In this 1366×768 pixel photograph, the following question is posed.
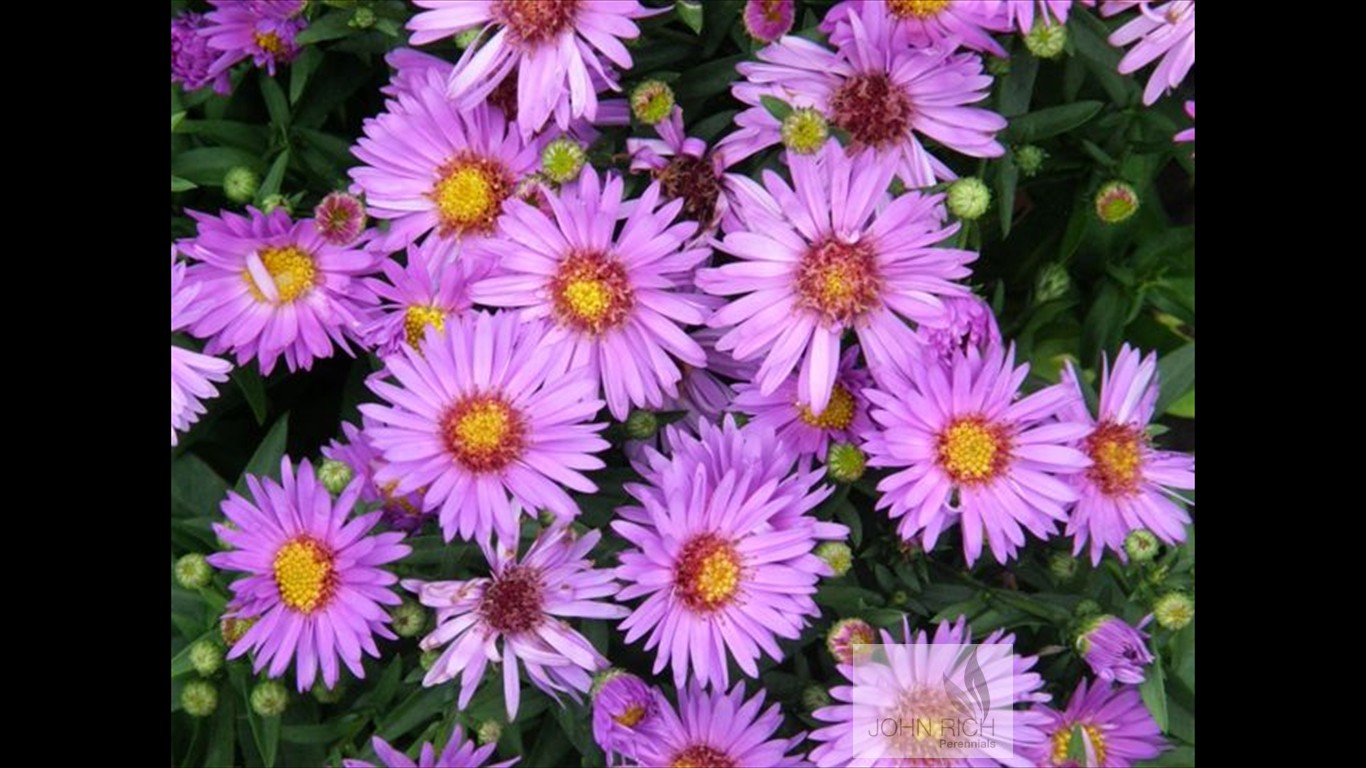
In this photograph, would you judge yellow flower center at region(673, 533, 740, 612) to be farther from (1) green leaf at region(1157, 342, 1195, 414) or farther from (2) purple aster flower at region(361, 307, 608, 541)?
(1) green leaf at region(1157, 342, 1195, 414)

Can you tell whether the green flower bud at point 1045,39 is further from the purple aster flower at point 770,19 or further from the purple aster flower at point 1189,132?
the purple aster flower at point 770,19

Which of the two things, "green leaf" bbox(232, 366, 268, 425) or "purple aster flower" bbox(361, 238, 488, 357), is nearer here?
"purple aster flower" bbox(361, 238, 488, 357)

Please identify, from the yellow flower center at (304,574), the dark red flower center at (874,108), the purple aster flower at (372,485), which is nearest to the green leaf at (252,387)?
the purple aster flower at (372,485)

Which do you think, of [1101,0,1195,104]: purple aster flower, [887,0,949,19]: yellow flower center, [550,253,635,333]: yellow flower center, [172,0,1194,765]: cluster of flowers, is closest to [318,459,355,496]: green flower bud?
[172,0,1194,765]: cluster of flowers

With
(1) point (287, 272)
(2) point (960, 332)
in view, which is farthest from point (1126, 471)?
(1) point (287, 272)

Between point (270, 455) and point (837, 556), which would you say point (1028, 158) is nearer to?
point (837, 556)

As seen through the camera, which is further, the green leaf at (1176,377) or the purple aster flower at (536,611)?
the green leaf at (1176,377)
